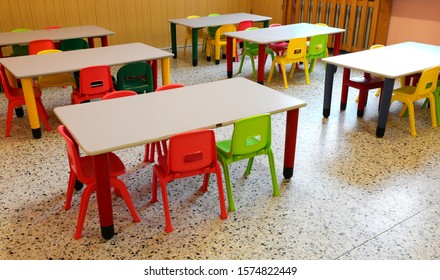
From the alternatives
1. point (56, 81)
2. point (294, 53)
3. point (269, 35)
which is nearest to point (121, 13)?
point (269, 35)

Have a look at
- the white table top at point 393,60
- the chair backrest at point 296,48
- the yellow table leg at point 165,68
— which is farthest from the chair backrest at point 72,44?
the white table top at point 393,60

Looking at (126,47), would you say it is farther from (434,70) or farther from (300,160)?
(434,70)

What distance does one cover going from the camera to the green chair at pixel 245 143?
2.69 metres

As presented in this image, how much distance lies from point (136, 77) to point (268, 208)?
7.26 ft

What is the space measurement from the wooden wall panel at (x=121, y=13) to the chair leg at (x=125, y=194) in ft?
17.1

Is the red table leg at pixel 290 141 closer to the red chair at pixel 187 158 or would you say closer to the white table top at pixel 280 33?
the red chair at pixel 187 158

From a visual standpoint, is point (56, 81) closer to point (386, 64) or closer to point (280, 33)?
point (280, 33)

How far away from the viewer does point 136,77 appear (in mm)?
4410

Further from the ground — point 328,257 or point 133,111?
point 133,111

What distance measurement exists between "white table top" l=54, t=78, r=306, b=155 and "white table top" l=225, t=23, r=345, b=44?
2.31m

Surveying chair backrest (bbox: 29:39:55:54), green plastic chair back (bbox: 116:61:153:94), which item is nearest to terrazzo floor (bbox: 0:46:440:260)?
green plastic chair back (bbox: 116:61:153:94)

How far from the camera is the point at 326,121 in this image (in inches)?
176

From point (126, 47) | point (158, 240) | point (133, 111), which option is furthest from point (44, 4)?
point (158, 240)
